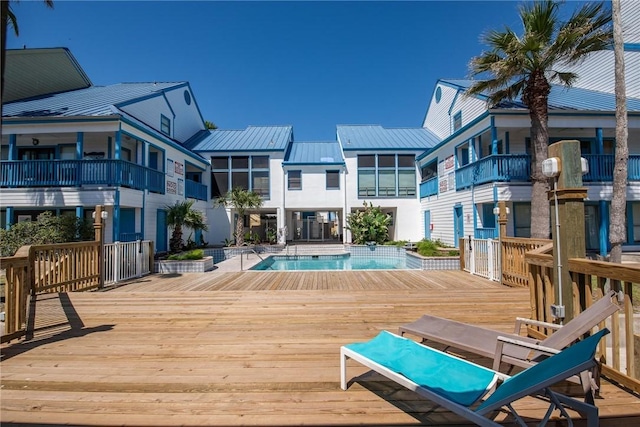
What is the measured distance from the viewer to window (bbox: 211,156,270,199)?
20391mm

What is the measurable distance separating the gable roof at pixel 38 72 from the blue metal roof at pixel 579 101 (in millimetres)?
21319

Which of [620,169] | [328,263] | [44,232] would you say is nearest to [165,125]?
[44,232]

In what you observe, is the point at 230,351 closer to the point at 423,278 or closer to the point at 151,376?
the point at 151,376

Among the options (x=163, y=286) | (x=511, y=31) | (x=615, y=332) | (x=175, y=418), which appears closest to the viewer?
(x=175, y=418)

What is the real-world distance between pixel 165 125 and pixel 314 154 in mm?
9648

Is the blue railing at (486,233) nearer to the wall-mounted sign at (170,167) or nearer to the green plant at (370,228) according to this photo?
the green plant at (370,228)

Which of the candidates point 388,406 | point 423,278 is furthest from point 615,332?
point 423,278

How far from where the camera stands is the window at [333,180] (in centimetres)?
2066

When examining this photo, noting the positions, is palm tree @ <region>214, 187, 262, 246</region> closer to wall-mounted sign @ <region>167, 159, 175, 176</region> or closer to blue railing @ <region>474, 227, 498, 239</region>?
wall-mounted sign @ <region>167, 159, 175, 176</region>

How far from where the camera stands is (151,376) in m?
2.94

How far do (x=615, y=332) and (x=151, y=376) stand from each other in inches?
165

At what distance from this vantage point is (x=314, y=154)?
2192 cm

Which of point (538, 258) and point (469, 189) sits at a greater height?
point (469, 189)

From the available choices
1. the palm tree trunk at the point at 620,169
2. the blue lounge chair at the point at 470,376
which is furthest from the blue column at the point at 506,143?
the blue lounge chair at the point at 470,376
